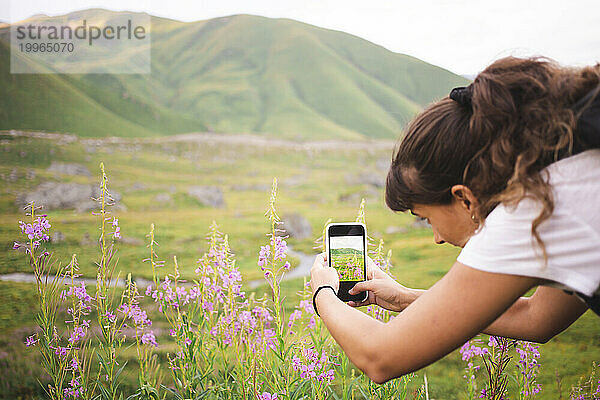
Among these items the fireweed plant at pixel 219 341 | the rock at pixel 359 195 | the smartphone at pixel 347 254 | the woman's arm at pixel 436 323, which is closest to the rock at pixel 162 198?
the rock at pixel 359 195

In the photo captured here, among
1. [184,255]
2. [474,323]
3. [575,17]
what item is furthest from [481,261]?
[575,17]

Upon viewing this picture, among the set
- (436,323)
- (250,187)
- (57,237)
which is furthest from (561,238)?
(250,187)

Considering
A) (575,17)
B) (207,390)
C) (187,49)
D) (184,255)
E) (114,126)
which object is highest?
(575,17)

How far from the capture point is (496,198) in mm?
794

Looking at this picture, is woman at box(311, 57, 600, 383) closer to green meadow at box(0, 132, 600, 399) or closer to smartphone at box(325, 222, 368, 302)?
smartphone at box(325, 222, 368, 302)

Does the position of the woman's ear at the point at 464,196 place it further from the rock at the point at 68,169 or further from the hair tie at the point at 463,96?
the rock at the point at 68,169

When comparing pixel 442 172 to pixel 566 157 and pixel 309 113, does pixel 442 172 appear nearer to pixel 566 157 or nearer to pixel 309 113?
pixel 566 157

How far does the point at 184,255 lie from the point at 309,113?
195 centimetres

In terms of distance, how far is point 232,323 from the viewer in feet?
5.78

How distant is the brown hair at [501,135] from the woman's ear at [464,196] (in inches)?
0.5

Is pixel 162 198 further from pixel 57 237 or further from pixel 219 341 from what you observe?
pixel 219 341

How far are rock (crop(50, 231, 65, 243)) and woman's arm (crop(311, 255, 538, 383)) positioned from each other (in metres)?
2.79

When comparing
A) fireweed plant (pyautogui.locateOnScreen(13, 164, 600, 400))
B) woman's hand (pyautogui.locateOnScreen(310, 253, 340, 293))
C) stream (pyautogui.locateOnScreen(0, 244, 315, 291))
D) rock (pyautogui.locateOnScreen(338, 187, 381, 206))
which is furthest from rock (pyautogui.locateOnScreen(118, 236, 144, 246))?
woman's hand (pyautogui.locateOnScreen(310, 253, 340, 293))

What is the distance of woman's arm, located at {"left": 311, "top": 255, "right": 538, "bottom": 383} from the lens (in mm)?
742
